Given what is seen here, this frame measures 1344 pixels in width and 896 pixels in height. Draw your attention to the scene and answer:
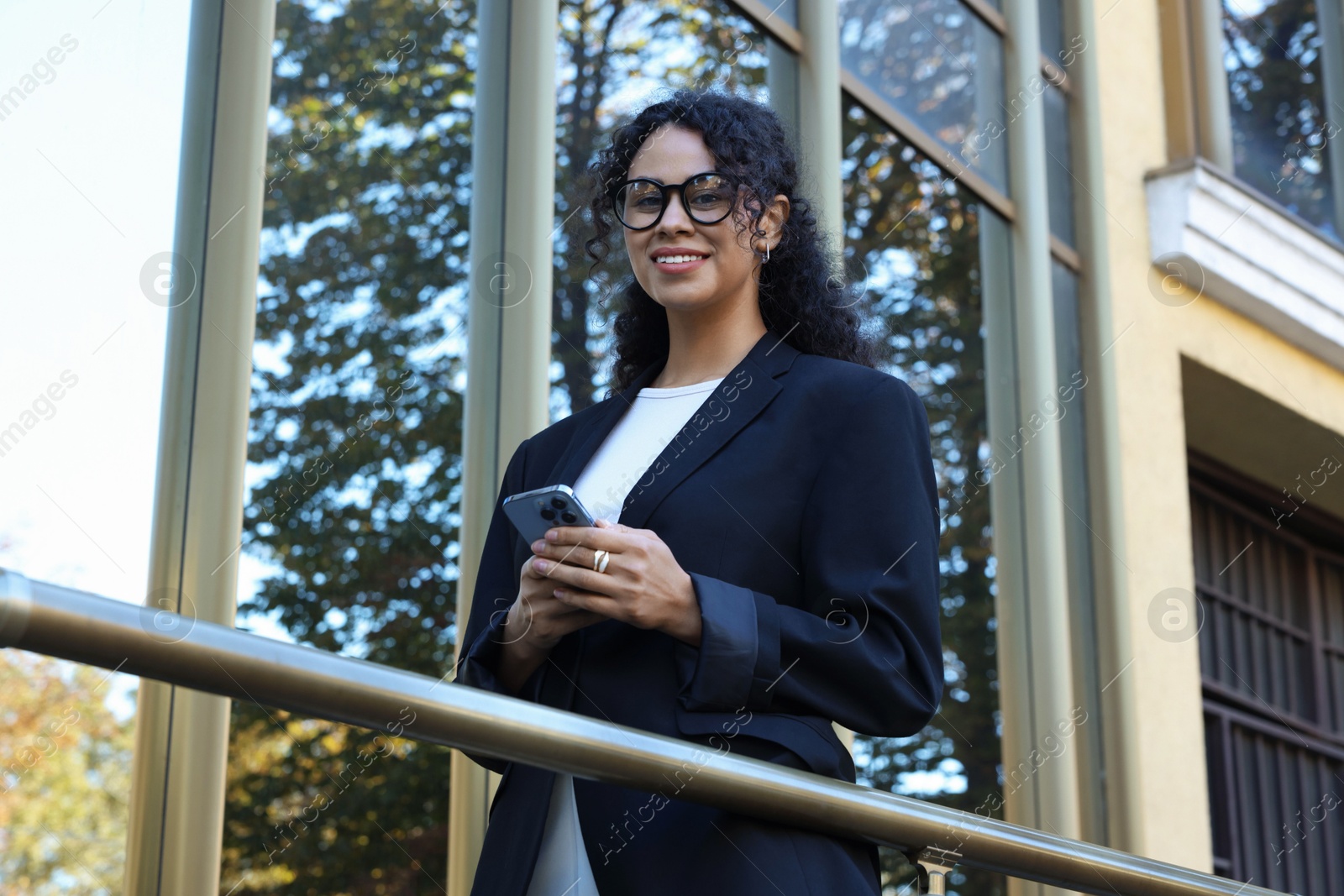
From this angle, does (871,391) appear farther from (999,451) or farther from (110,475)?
(999,451)

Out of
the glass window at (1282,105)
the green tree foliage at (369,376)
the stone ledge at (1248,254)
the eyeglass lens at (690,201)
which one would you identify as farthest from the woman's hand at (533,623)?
the glass window at (1282,105)

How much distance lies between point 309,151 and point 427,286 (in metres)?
0.45

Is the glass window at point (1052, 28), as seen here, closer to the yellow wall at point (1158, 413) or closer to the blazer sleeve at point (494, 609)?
the yellow wall at point (1158, 413)

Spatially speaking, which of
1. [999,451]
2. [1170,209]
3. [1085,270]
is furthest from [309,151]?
[1170,209]

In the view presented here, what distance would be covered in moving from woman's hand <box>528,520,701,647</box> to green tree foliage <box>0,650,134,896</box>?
4.39 feet

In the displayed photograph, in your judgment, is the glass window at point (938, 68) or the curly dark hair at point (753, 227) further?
the glass window at point (938, 68)

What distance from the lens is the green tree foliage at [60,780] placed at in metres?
2.93

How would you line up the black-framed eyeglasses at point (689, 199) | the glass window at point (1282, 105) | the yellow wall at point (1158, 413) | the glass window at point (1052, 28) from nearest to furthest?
1. the black-framed eyeglasses at point (689, 199)
2. the yellow wall at point (1158, 413)
3. the glass window at point (1052, 28)
4. the glass window at point (1282, 105)

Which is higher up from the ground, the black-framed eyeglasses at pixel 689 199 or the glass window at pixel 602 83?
the glass window at pixel 602 83

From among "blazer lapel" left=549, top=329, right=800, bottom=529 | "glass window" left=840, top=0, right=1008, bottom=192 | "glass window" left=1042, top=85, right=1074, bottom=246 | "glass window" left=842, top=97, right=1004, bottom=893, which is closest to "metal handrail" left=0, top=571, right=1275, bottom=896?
"blazer lapel" left=549, top=329, right=800, bottom=529

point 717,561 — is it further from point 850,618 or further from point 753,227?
point 753,227

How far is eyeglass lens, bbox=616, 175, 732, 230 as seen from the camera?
8.07 ft

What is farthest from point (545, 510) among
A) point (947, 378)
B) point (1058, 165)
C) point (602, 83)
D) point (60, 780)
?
point (1058, 165)

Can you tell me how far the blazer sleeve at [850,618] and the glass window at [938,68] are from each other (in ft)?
14.3
